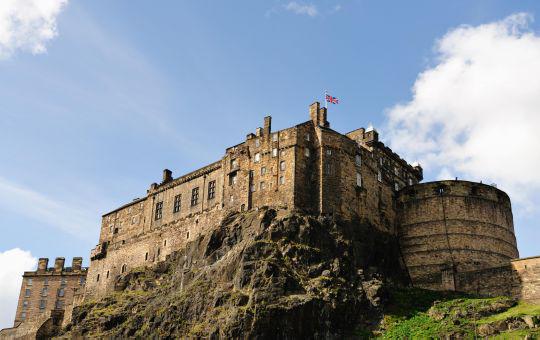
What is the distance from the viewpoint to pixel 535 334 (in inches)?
1874

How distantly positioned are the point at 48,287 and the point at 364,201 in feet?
177

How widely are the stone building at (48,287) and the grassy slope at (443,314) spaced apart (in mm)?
54613

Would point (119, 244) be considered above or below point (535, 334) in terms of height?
above

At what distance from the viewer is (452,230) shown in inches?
2569

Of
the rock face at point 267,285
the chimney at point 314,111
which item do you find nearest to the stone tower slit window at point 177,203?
the rock face at point 267,285

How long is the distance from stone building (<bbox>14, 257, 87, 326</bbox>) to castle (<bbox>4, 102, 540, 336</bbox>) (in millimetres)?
27467

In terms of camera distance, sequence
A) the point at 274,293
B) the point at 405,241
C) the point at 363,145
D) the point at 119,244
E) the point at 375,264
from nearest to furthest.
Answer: the point at 274,293, the point at 375,264, the point at 405,241, the point at 363,145, the point at 119,244

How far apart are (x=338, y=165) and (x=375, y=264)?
9555 millimetres

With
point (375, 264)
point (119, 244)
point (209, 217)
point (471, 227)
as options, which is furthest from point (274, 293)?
point (119, 244)

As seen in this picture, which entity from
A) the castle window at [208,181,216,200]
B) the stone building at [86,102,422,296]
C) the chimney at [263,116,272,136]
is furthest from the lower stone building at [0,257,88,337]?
the chimney at [263,116,272,136]

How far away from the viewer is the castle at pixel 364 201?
61.2m

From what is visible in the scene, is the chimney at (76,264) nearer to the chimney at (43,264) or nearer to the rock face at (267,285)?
the chimney at (43,264)

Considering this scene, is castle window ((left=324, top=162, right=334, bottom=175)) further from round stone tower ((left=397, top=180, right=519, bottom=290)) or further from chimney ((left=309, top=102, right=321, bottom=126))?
round stone tower ((left=397, top=180, right=519, bottom=290))

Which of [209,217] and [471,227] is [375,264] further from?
[209,217]
